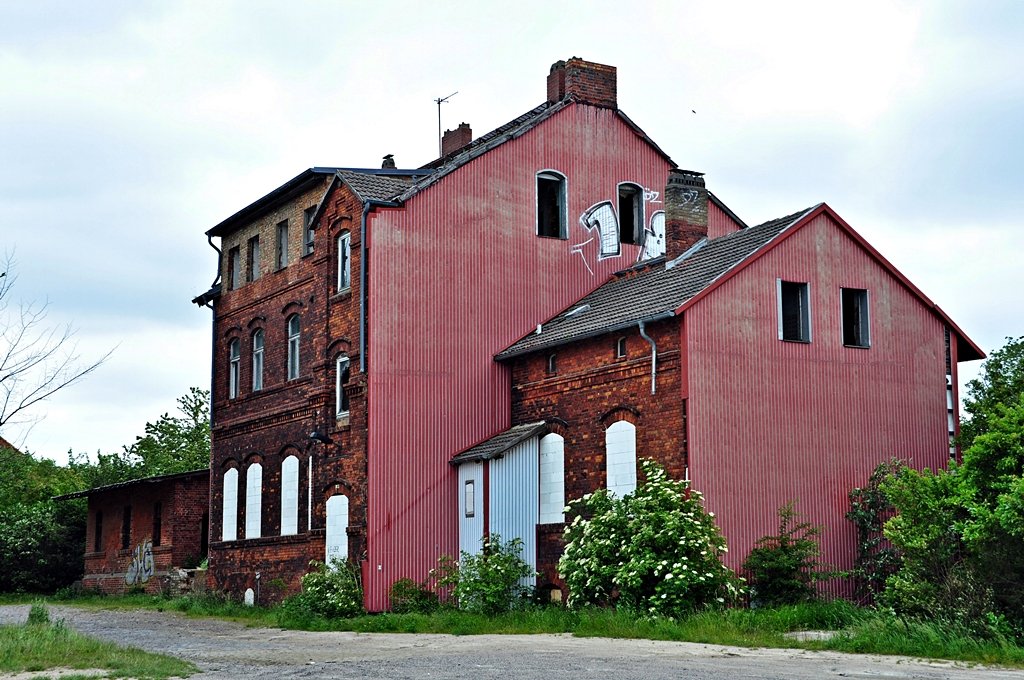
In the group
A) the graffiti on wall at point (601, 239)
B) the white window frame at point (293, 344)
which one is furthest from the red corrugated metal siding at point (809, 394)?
the white window frame at point (293, 344)

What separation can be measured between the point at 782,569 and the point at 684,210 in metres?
8.65

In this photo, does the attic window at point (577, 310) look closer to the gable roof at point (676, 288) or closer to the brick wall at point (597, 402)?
the gable roof at point (676, 288)

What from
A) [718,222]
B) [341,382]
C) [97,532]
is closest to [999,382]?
[718,222]

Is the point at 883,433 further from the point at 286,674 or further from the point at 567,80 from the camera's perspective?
the point at 286,674

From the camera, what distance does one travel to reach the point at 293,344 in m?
30.4

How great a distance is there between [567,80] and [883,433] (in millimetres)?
10891

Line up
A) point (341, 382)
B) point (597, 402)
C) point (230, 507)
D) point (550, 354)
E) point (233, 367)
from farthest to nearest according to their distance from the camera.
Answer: point (233, 367) → point (230, 507) → point (341, 382) → point (550, 354) → point (597, 402)

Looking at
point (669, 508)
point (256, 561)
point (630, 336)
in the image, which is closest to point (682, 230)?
point (630, 336)

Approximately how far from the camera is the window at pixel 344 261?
2734cm

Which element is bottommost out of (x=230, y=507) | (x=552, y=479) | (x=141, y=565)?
(x=141, y=565)

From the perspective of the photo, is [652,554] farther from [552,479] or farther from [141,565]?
[141,565]

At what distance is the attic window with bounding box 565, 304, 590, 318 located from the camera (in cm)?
2633

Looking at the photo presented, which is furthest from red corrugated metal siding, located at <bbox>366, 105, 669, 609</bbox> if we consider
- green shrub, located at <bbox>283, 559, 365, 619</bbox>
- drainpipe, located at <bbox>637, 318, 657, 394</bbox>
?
drainpipe, located at <bbox>637, 318, 657, 394</bbox>

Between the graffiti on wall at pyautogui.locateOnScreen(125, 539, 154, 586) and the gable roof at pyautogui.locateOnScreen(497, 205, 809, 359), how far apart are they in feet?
51.5
